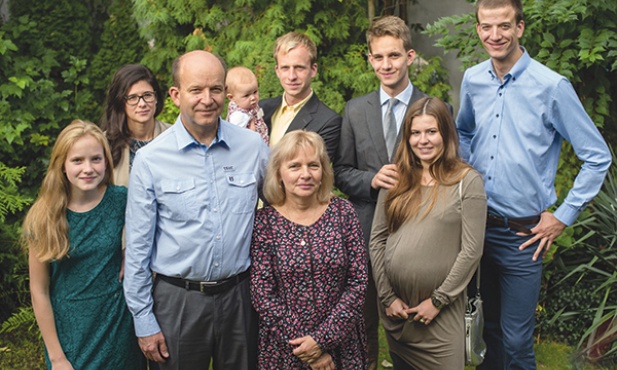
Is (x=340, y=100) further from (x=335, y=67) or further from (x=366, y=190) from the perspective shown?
(x=366, y=190)

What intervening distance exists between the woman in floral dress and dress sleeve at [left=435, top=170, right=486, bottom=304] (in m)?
0.45

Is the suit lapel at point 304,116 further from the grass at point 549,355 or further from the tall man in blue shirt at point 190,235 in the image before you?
the grass at point 549,355

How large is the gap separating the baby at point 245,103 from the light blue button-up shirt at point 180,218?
0.98 metres

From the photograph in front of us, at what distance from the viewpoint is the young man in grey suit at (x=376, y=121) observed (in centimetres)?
396

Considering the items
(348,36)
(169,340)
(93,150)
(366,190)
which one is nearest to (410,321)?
(366,190)

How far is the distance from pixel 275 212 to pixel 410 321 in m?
0.93

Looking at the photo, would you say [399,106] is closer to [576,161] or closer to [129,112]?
[129,112]

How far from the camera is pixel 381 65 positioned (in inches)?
157

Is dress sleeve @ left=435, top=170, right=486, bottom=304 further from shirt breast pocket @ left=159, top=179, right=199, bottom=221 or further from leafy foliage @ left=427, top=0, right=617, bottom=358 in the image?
leafy foliage @ left=427, top=0, right=617, bottom=358

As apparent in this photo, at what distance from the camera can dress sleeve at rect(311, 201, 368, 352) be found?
10.9 ft

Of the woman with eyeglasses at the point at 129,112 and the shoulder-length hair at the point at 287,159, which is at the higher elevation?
the woman with eyeglasses at the point at 129,112

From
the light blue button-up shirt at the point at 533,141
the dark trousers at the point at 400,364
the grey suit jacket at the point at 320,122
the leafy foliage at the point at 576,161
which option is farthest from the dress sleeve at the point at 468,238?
the leafy foliage at the point at 576,161

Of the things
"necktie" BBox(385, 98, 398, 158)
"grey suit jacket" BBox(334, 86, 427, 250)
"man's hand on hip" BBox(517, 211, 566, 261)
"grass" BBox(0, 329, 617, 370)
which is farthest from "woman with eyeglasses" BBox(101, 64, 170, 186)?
"grass" BBox(0, 329, 617, 370)

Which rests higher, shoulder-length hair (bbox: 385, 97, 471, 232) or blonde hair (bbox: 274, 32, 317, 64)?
blonde hair (bbox: 274, 32, 317, 64)
